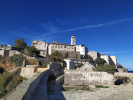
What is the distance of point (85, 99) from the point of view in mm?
12945

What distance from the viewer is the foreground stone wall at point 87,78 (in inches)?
907

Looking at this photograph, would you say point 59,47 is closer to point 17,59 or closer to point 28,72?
point 17,59

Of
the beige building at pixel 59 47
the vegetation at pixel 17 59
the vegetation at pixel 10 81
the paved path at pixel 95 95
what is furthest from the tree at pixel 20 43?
the paved path at pixel 95 95

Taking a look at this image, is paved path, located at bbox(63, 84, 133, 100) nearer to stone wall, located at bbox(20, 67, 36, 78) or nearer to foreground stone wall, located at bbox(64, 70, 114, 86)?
foreground stone wall, located at bbox(64, 70, 114, 86)

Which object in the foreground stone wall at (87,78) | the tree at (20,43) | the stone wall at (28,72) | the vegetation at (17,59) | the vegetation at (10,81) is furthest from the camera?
the tree at (20,43)

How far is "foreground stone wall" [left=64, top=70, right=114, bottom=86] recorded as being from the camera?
75.6ft

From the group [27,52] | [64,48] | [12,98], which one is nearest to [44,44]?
[64,48]

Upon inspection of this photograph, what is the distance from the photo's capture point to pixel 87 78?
77.4 feet

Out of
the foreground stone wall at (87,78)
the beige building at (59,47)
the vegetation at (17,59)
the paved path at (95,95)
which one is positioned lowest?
the paved path at (95,95)

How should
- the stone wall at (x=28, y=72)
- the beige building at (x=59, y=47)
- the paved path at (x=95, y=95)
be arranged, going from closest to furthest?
the paved path at (x=95, y=95) < the stone wall at (x=28, y=72) < the beige building at (x=59, y=47)

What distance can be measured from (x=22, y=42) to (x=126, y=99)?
44.0 m

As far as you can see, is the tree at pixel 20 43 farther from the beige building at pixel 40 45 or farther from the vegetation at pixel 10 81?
the vegetation at pixel 10 81

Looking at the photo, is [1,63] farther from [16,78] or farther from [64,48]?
[64,48]

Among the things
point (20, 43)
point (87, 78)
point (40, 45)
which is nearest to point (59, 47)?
point (40, 45)
